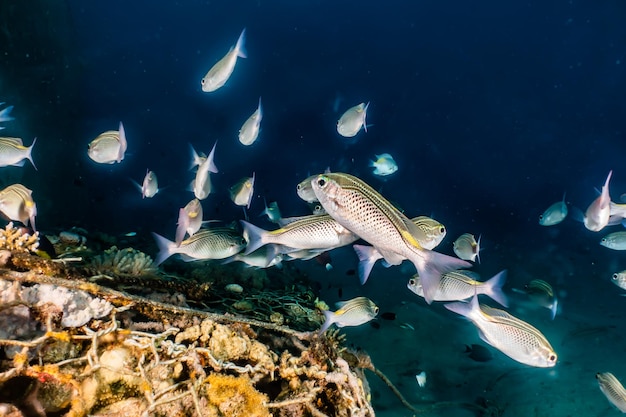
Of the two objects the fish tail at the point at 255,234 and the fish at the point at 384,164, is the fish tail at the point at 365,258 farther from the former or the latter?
the fish at the point at 384,164

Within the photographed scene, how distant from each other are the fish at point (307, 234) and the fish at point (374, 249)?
0.21 metres

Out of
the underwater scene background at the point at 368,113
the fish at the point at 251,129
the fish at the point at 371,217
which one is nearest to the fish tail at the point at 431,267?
the fish at the point at 371,217

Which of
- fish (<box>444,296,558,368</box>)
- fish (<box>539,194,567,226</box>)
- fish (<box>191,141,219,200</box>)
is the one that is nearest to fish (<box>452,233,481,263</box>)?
fish (<box>444,296,558,368</box>)

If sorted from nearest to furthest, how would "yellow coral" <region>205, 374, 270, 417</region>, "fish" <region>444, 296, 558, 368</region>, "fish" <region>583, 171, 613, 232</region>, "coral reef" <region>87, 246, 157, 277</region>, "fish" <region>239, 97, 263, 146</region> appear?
"yellow coral" <region>205, 374, 270, 417</region> < "fish" <region>444, 296, 558, 368</region> < "coral reef" <region>87, 246, 157, 277</region> < "fish" <region>583, 171, 613, 232</region> < "fish" <region>239, 97, 263, 146</region>

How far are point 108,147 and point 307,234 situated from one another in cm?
394

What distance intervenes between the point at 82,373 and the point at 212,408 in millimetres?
823

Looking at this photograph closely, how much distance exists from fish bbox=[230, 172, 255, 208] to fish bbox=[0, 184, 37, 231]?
2920 millimetres

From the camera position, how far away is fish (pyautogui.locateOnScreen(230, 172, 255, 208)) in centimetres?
624

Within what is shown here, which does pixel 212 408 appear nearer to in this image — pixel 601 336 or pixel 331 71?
pixel 601 336

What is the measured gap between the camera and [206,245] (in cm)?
503

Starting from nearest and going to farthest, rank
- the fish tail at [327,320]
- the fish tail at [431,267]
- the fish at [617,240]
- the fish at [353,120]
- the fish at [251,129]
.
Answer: the fish tail at [431,267]
the fish tail at [327,320]
the fish at [251,129]
the fish at [353,120]
the fish at [617,240]

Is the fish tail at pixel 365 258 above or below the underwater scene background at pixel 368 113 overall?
above

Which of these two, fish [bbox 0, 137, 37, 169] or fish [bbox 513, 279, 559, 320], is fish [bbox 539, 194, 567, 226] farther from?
fish [bbox 0, 137, 37, 169]

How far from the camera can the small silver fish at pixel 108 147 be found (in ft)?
18.5
